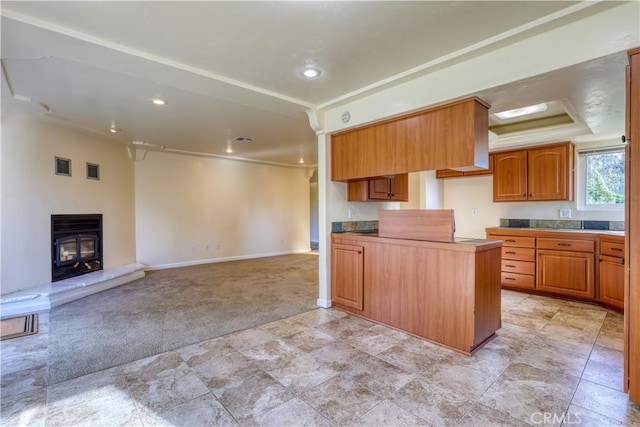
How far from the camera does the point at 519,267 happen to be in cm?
443

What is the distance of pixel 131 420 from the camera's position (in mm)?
1763

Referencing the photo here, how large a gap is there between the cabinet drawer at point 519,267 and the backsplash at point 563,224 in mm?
794

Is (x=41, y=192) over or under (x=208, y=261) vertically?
over

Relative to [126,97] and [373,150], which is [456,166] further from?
[126,97]

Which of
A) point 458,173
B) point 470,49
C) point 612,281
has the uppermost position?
point 470,49

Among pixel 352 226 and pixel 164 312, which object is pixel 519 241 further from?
pixel 164 312

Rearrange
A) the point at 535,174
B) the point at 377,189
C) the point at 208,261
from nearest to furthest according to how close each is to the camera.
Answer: the point at 377,189
the point at 535,174
the point at 208,261

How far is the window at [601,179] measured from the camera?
165 inches

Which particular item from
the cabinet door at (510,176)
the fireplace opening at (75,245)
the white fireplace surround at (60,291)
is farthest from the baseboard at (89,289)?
the cabinet door at (510,176)

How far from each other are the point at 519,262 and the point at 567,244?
2.03 feet

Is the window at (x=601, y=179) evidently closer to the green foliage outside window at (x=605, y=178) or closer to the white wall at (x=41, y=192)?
the green foliage outside window at (x=605, y=178)

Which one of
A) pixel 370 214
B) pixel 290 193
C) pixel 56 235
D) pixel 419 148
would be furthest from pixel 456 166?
pixel 290 193

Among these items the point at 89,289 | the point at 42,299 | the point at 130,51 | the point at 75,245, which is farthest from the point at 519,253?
the point at 75,245

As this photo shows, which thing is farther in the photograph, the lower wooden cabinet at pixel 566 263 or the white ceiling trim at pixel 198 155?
the white ceiling trim at pixel 198 155
